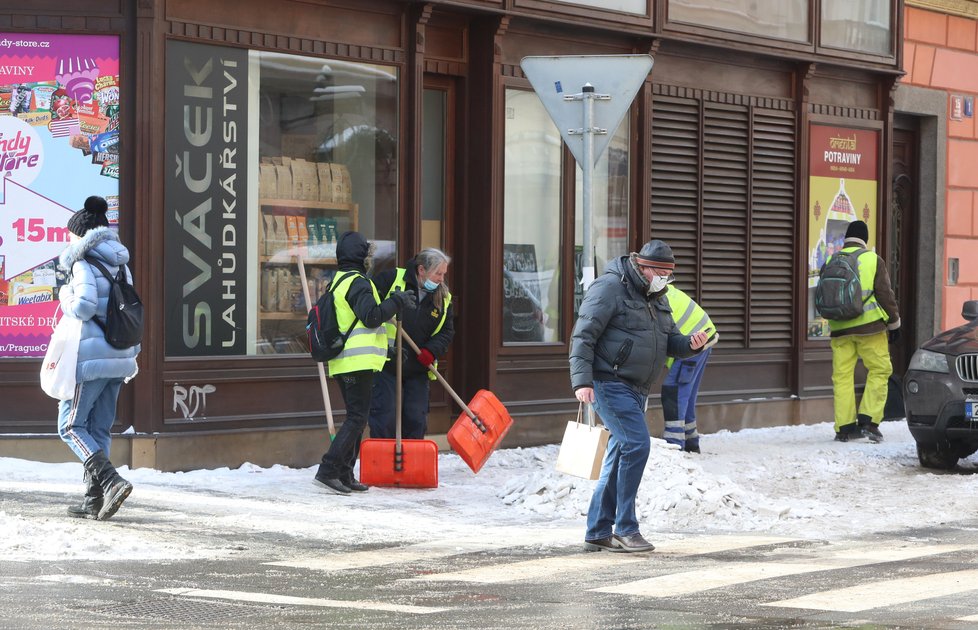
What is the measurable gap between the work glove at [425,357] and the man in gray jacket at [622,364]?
2478 millimetres

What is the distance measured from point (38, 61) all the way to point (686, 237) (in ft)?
21.0

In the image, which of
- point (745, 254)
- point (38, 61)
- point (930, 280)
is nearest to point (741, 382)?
point (745, 254)

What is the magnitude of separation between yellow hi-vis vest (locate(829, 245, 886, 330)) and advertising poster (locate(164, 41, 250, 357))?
19.1 feet

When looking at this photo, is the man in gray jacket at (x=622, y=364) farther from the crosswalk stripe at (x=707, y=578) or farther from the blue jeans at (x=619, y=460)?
the crosswalk stripe at (x=707, y=578)

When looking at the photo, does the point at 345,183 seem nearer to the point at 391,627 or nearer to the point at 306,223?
the point at 306,223

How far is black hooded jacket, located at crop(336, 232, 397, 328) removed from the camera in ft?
33.5

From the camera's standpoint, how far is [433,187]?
527 inches

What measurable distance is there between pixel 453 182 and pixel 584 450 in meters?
4.99

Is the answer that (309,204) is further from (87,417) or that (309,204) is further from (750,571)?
(750,571)

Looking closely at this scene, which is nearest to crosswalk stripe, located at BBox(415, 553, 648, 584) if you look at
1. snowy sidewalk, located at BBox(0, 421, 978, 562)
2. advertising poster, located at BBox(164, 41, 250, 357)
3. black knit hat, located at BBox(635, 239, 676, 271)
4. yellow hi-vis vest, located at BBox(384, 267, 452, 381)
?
snowy sidewalk, located at BBox(0, 421, 978, 562)

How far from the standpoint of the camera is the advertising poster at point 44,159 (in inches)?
438

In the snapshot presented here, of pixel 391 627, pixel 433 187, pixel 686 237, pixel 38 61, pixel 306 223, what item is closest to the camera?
pixel 391 627

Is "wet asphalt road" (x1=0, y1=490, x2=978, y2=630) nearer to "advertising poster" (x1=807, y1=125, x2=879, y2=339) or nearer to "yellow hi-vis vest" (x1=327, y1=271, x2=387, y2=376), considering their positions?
"yellow hi-vis vest" (x1=327, y1=271, x2=387, y2=376)

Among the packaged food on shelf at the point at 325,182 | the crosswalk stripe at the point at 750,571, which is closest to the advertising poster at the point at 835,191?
the packaged food on shelf at the point at 325,182
